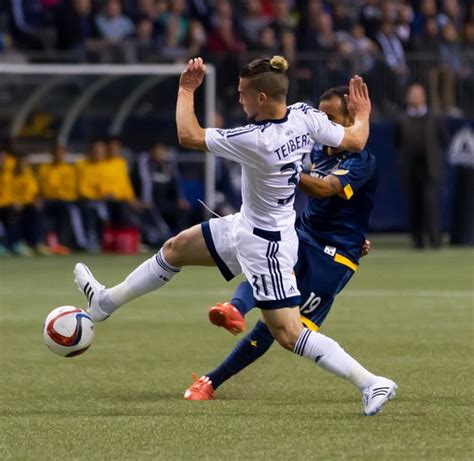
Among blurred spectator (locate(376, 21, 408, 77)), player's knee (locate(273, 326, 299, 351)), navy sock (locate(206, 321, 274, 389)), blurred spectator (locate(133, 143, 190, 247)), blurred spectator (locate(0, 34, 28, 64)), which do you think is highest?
player's knee (locate(273, 326, 299, 351))

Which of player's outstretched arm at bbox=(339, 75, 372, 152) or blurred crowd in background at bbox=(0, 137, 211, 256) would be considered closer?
player's outstretched arm at bbox=(339, 75, 372, 152)

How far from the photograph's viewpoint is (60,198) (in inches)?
898

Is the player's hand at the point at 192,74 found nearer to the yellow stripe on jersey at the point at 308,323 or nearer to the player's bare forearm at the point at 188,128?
the player's bare forearm at the point at 188,128

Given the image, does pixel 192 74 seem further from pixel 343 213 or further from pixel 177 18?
pixel 177 18

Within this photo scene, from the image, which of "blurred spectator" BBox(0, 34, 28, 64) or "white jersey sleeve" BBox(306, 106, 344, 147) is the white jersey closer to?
"white jersey sleeve" BBox(306, 106, 344, 147)

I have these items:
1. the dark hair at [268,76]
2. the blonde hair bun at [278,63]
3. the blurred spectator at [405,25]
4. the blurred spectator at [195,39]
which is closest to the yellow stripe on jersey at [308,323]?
the dark hair at [268,76]

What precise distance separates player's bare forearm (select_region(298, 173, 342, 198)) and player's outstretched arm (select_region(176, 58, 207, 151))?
69 centimetres

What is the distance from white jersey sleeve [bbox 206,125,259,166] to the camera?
8.35m

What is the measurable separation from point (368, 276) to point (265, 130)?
10.1 m

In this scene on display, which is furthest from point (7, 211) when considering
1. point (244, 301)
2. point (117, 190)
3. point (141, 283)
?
point (244, 301)

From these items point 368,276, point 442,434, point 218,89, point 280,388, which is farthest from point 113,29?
point 442,434

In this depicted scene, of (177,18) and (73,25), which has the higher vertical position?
(73,25)

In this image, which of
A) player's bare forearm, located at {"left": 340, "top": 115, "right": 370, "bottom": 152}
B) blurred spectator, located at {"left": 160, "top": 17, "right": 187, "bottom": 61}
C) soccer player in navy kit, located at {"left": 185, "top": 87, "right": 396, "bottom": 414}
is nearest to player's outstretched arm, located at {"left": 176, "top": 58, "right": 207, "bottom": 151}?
player's bare forearm, located at {"left": 340, "top": 115, "right": 370, "bottom": 152}

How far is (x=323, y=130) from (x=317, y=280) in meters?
1.03
